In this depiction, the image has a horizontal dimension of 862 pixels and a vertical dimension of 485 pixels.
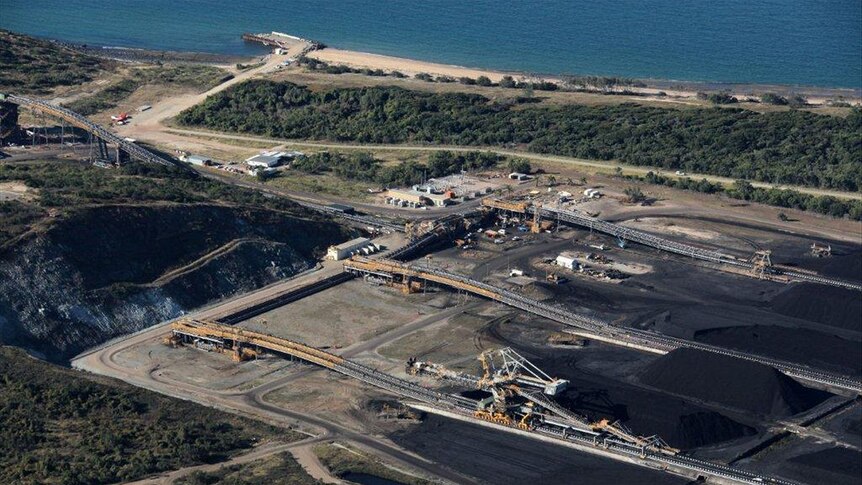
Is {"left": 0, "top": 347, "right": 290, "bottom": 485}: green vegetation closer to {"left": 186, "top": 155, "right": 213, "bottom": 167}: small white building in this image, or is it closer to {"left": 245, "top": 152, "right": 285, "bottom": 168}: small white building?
{"left": 245, "top": 152, "right": 285, "bottom": 168}: small white building

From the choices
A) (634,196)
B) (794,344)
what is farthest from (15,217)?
(634,196)

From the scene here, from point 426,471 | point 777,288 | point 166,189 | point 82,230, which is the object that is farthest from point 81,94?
point 426,471

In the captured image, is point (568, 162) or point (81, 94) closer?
point (568, 162)

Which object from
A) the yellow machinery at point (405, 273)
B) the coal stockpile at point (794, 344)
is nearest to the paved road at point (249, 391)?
the yellow machinery at point (405, 273)

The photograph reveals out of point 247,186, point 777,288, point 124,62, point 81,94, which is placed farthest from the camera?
point 124,62

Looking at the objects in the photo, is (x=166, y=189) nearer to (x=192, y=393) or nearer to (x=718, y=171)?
(x=192, y=393)

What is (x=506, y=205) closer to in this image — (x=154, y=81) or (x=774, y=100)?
(x=774, y=100)

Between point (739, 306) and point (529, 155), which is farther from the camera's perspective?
point (529, 155)
